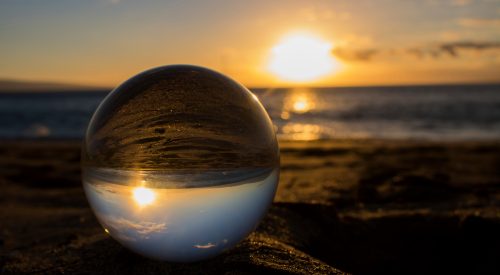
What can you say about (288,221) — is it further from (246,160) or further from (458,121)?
(458,121)

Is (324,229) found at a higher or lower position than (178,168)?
lower

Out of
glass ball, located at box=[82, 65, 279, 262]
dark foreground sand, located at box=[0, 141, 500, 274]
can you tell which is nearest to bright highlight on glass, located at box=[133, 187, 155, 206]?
glass ball, located at box=[82, 65, 279, 262]

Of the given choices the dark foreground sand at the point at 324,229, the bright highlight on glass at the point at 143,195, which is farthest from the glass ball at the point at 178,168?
the dark foreground sand at the point at 324,229

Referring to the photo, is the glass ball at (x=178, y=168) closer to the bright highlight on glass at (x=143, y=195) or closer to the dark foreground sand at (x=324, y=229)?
the bright highlight on glass at (x=143, y=195)

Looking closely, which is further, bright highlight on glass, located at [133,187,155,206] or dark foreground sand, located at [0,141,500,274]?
dark foreground sand, located at [0,141,500,274]

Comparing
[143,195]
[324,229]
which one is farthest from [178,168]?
[324,229]

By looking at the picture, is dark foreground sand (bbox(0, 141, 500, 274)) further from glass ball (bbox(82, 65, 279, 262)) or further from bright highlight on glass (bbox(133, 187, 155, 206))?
bright highlight on glass (bbox(133, 187, 155, 206))

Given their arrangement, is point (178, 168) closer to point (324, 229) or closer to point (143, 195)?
point (143, 195)
